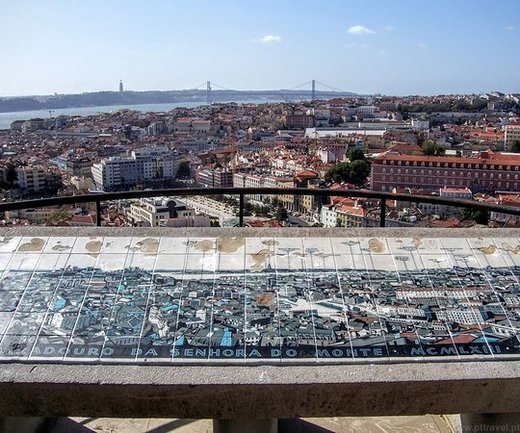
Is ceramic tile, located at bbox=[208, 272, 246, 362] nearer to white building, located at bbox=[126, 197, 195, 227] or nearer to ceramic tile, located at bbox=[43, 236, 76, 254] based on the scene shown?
ceramic tile, located at bbox=[43, 236, 76, 254]

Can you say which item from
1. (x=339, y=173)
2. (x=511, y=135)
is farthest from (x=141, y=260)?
(x=511, y=135)

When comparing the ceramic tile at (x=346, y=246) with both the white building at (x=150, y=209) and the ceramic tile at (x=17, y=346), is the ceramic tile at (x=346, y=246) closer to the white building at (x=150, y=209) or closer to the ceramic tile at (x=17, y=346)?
the ceramic tile at (x=17, y=346)

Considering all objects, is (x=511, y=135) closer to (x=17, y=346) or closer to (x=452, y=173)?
(x=452, y=173)

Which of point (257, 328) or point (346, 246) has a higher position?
point (346, 246)

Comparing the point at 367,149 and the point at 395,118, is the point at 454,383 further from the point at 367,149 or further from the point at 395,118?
the point at 395,118

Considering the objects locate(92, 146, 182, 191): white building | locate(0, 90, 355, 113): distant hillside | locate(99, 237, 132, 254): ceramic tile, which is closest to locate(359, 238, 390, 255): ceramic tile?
locate(99, 237, 132, 254): ceramic tile

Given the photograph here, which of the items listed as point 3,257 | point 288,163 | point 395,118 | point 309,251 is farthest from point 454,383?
point 395,118
